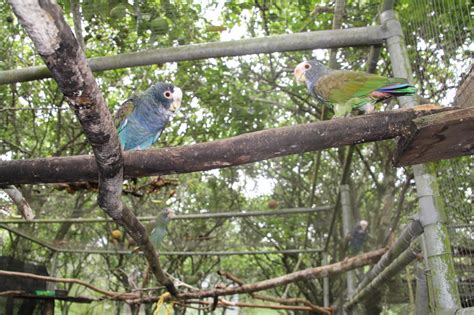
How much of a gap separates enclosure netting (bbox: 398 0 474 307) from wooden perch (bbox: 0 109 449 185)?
615 millimetres

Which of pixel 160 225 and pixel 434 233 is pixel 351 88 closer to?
pixel 434 233

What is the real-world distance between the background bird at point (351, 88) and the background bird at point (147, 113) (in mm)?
870

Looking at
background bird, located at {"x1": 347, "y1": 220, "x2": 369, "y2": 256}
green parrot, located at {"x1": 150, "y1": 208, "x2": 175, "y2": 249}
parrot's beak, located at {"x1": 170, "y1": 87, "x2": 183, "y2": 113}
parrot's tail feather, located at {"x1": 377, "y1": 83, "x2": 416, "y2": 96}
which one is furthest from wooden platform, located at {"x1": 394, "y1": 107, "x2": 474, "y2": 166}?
background bird, located at {"x1": 347, "y1": 220, "x2": 369, "y2": 256}

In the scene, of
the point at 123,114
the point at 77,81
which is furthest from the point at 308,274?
the point at 77,81

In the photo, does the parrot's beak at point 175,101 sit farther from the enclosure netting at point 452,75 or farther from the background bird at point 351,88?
the enclosure netting at point 452,75

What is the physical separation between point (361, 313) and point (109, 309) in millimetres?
9676

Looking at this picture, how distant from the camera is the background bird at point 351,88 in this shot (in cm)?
180

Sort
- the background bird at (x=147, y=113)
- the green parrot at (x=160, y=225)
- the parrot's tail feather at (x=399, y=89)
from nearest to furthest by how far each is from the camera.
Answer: the parrot's tail feather at (x=399, y=89) → the background bird at (x=147, y=113) → the green parrot at (x=160, y=225)

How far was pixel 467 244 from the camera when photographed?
1.89m

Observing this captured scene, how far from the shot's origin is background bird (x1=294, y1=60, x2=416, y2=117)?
180 cm

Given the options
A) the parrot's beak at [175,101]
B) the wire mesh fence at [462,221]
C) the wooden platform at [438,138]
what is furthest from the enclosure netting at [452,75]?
the parrot's beak at [175,101]

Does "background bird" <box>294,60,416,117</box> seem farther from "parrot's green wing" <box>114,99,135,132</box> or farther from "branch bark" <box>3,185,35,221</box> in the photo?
"branch bark" <box>3,185,35,221</box>

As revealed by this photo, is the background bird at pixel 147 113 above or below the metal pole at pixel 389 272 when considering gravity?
above

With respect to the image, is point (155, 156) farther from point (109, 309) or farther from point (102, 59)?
point (109, 309)
